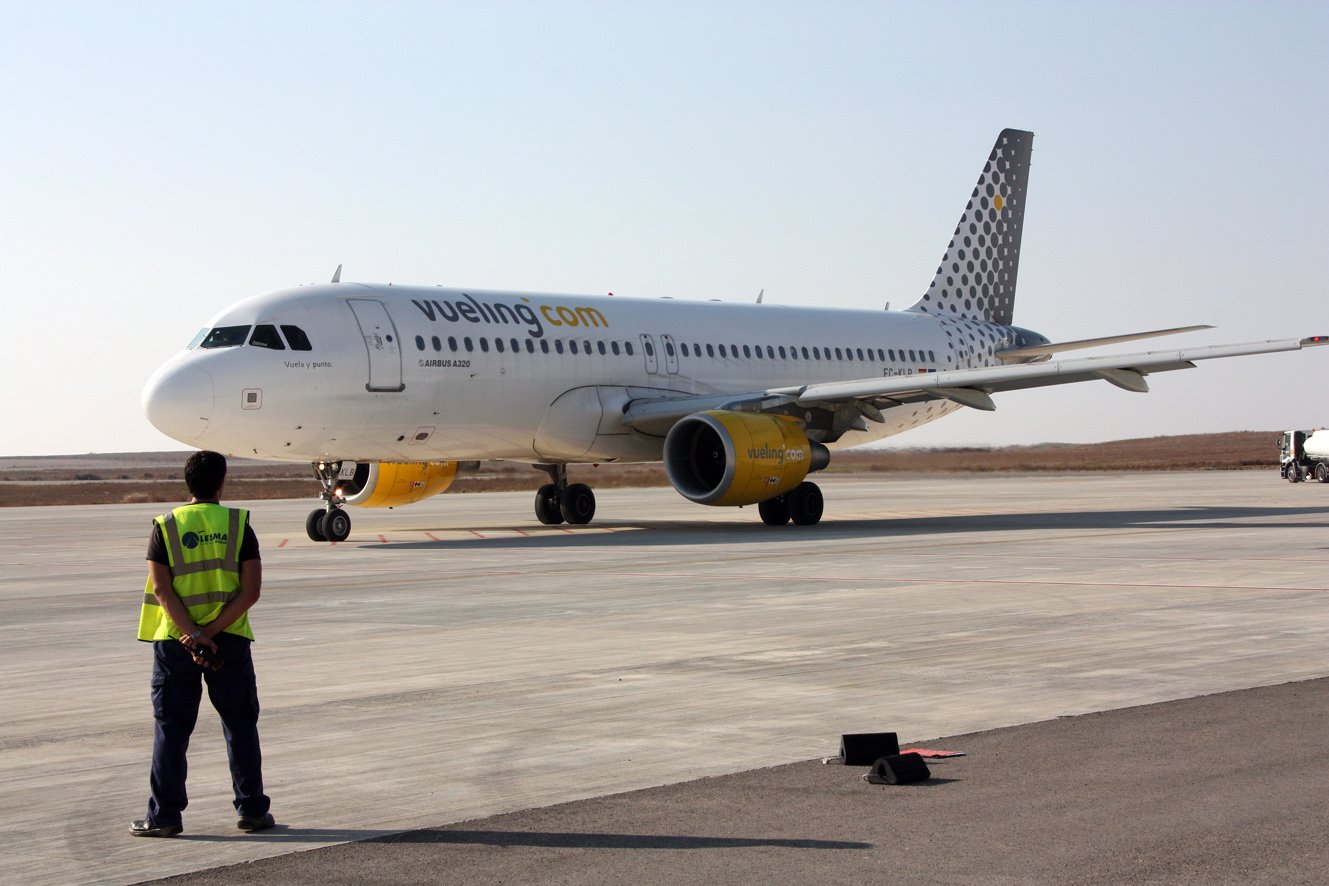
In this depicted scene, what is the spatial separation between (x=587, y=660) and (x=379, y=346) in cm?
1328

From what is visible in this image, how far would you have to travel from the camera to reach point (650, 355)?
27.1 m

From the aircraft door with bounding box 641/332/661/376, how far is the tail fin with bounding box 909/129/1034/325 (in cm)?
898

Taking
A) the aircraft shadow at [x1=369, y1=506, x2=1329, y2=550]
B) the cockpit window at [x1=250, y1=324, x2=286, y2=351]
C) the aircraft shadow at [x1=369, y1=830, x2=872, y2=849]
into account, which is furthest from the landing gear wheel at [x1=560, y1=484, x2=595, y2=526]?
the aircraft shadow at [x1=369, y1=830, x2=872, y2=849]

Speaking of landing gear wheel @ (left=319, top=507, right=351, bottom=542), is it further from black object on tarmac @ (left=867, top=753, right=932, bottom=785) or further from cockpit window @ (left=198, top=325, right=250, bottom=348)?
black object on tarmac @ (left=867, top=753, right=932, bottom=785)

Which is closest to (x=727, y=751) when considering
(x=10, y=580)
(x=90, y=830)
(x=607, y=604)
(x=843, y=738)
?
(x=843, y=738)

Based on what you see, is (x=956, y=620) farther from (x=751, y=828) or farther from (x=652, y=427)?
(x=652, y=427)

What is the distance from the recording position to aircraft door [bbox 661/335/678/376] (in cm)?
2731

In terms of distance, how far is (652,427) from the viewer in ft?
86.0

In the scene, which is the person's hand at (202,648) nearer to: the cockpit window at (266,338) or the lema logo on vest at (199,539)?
the lema logo on vest at (199,539)

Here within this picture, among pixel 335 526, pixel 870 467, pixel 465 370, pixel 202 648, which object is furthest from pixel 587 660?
pixel 870 467

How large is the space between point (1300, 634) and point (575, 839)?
705cm

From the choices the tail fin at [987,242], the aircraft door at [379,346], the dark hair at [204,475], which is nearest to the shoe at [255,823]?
the dark hair at [204,475]

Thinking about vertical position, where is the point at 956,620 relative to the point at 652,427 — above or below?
below

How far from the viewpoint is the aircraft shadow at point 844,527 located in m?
22.5
